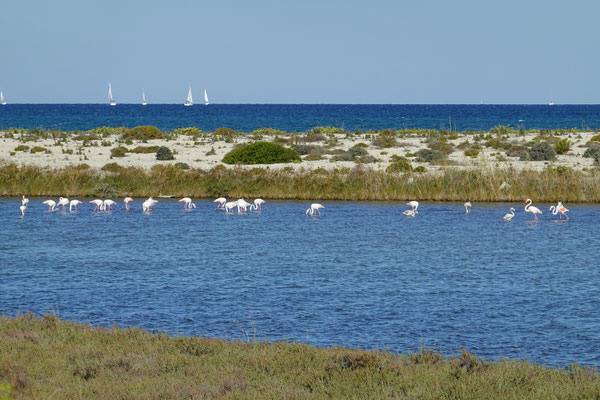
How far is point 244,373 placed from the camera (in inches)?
436

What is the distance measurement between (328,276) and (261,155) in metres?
30.4

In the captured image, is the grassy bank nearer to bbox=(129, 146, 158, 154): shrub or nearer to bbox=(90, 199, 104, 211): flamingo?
bbox=(90, 199, 104, 211): flamingo

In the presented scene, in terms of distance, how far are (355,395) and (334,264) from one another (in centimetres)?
1350

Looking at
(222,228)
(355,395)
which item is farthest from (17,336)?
(222,228)

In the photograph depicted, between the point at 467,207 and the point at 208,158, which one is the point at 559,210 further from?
the point at 208,158

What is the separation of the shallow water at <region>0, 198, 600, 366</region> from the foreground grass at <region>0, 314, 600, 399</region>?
9.46ft

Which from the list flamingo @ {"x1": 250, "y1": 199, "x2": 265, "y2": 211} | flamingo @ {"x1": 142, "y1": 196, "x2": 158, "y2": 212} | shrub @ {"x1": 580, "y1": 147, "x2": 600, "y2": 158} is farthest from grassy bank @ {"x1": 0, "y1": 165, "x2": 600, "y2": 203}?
shrub @ {"x1": 580, "y1": 147, "x2": 600, "y2": 158}

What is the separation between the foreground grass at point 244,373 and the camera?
10.1 metres

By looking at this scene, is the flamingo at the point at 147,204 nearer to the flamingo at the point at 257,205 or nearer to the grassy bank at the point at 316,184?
the flamingo at the point at 257,205

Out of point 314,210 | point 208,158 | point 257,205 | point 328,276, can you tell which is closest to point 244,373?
point 328,276

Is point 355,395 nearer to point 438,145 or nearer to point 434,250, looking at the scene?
point 434,250

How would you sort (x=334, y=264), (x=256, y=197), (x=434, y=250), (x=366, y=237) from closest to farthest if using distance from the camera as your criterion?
(x=334, y=264) → (x=434, y=250) → (x=366, y=237) → (x=256, y=197)

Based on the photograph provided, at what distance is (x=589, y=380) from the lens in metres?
10.9

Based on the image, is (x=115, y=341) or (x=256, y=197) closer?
(x=115, y=341)
